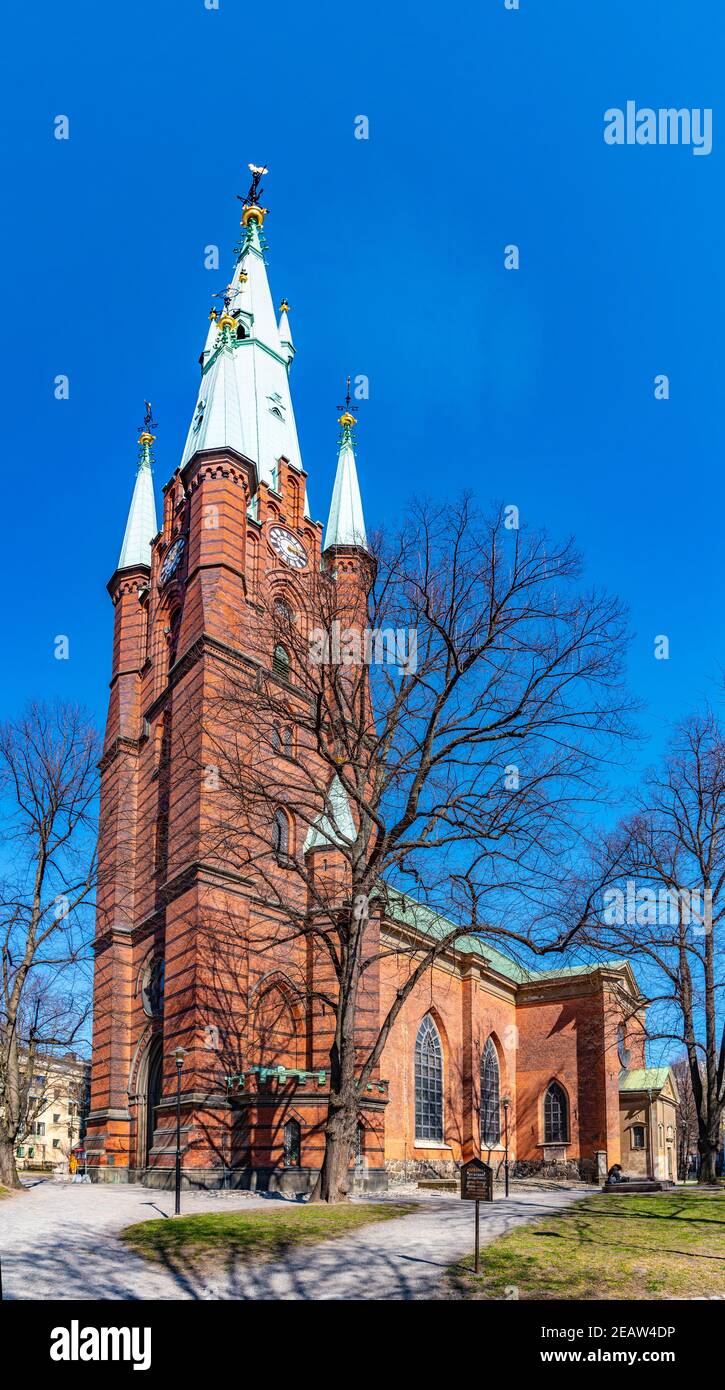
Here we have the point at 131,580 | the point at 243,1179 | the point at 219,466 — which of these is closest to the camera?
the point at 243,1179

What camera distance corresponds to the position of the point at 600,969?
43156 millimetres

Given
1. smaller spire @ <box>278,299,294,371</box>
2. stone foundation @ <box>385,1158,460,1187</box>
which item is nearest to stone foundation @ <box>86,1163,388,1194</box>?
stone foundation @ <box>385,1158,460,1187</box>

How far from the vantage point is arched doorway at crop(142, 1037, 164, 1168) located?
32031 millimetres

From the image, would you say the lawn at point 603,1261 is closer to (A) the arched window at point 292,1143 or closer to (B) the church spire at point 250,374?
(A) the arched window at point 292,1143

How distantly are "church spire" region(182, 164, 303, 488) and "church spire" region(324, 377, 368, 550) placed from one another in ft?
7.25

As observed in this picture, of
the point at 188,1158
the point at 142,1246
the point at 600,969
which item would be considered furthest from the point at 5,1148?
the point at 600,969

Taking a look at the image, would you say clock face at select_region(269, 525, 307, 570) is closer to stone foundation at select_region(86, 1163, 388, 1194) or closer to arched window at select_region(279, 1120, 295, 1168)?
arched window at select_region(279, 1120, 295, 1168)

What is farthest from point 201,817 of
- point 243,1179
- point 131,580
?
point 131,580

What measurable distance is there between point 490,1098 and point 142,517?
26.1 m

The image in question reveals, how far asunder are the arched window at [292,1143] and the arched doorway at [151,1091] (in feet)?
22.5

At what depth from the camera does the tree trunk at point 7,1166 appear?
83.7 ft

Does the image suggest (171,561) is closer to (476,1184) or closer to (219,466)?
(219,466)

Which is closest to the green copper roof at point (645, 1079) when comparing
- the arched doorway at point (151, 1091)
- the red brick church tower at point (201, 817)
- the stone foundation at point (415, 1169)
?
the stone foundation at point (415, 1169)

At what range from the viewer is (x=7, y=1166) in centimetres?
2580
